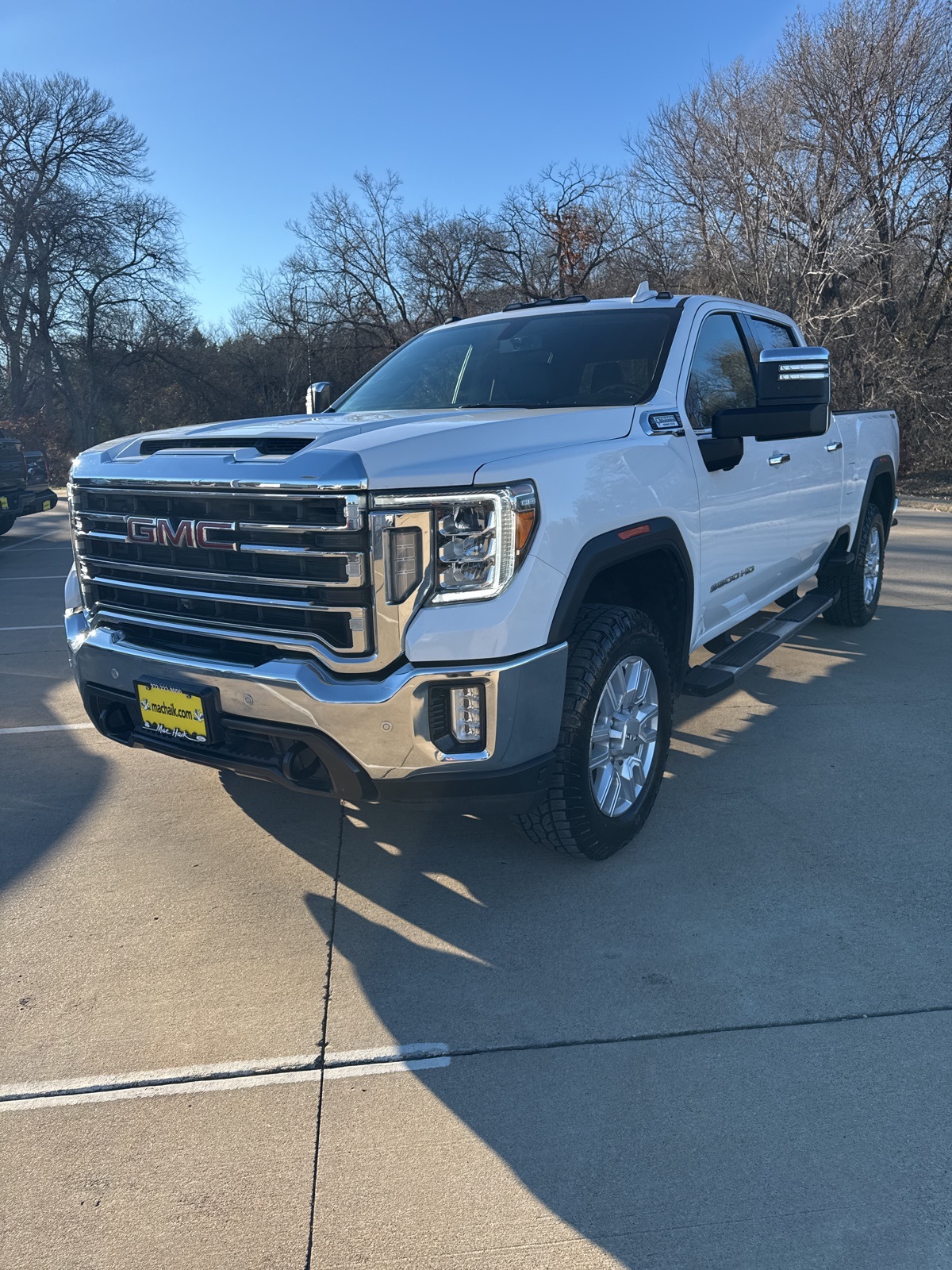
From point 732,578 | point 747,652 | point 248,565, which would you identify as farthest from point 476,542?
point 747,652

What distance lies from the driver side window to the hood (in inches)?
23.8

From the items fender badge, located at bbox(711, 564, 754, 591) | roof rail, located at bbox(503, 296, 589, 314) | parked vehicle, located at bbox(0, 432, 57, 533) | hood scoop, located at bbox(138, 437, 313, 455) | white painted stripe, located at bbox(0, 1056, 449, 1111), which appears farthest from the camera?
parked vehicle, located at bbox(0, 432, 57, 533)

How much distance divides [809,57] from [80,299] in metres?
27.0

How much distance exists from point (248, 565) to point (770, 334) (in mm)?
3672

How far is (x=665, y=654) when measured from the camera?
370 cm

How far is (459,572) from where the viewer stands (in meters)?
2.74

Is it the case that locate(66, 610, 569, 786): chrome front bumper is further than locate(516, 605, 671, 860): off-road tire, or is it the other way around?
locate(516, 605, 671, 860): off-road tire

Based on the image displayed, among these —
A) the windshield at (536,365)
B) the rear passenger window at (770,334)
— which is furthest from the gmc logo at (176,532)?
the rear passenger window at (770,334)

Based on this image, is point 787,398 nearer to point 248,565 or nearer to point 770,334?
point 770,334

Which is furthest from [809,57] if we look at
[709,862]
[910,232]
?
[709,862]

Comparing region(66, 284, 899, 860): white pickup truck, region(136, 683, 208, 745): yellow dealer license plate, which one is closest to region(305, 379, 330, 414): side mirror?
region(66, 284, 899, 860): white pickup truck

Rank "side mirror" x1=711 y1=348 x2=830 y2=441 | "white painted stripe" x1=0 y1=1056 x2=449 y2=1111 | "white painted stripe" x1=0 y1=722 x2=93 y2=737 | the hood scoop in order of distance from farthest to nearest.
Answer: "white painted stripe" x1=0 y1=722 x2=93 y2=737 < "side mirror" x1=711 y1=348 x2=830 y2=441 < the hood scoop < "white painted stripe" x1=0 y1=1056 x2=449 y2=1111

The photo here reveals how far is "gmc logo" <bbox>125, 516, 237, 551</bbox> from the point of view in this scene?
9.80ft

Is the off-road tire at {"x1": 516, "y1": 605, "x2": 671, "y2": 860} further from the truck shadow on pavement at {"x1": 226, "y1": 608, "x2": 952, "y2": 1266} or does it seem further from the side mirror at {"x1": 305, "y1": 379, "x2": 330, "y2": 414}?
the side mirror at {"x1": 305, "y1": 379, "x2": 330, "y2": 414}
